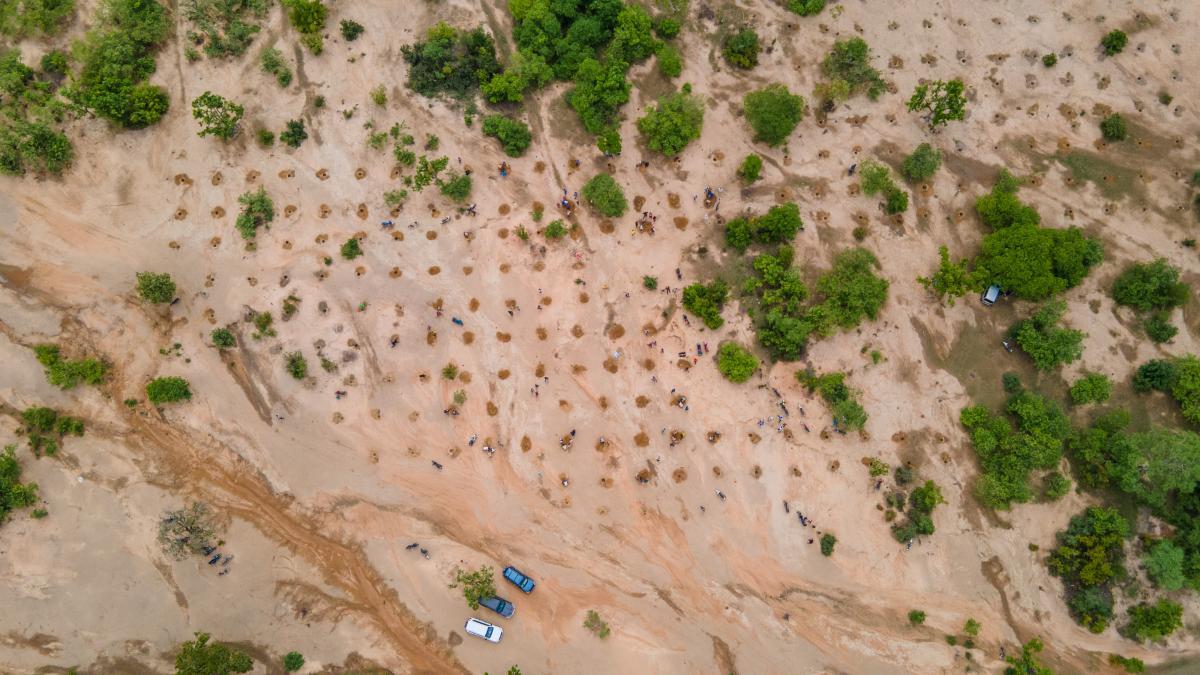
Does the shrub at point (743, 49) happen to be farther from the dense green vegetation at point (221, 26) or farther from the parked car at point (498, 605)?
the parked car at point (498, 605)

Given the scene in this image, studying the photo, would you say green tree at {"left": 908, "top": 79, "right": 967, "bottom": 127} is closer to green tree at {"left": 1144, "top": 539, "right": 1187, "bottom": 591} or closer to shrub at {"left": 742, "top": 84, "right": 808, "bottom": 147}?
shrub at {"left": 742, "top": 84, "right": 808, "bottom": 147}

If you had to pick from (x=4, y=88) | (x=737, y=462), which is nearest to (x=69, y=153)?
(x=4, y=88)

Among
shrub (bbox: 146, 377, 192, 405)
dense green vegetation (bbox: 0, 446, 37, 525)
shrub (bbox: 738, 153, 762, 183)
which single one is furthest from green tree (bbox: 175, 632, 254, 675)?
shrub (bbox: 738, 153, 762, 183)

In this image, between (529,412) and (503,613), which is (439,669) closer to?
(503,613)

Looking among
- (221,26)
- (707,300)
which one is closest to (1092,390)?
(707,300)

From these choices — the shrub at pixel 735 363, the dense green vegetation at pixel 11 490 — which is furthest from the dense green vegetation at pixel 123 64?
the shrub at pixel 735 363
